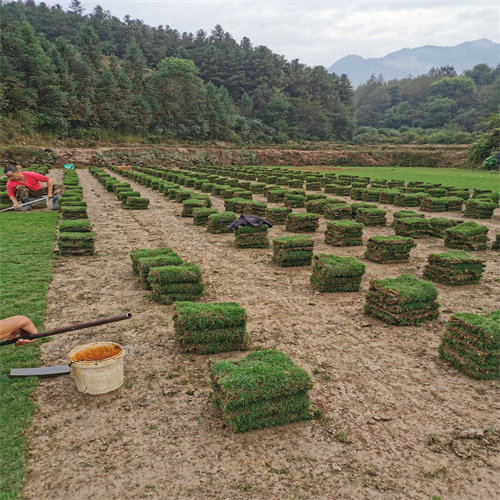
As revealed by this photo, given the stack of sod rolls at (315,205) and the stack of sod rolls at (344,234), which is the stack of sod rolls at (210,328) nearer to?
the stack of sod rolls at (344,234)

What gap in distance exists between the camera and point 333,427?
5438 millimetres

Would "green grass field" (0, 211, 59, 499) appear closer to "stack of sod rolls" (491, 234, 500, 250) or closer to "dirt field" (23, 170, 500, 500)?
"dirt field" (23, 170, 500, 500)

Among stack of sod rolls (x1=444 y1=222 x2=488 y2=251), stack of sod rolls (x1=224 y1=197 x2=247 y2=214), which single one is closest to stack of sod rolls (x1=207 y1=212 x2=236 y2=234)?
stack of sod rolls (x1=224 y1=197 x2=247 y2=214)

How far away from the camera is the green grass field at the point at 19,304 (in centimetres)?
472

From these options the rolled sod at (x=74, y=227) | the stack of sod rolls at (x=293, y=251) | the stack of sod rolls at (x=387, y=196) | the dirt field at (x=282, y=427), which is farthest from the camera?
the stack of sod rolls at (x=387, y=196)

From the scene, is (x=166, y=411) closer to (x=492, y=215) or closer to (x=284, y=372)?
(x=284, y=372)

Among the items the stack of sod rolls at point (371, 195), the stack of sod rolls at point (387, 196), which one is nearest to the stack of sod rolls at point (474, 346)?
the stack of sod rolls at point (387, 196)

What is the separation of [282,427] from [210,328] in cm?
246

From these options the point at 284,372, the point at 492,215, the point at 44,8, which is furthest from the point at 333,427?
the point at 44,8

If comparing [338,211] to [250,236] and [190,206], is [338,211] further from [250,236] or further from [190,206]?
[190,206]

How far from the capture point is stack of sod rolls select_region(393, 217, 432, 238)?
17719 mm

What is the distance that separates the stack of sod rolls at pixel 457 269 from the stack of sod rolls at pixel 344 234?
4.55 m

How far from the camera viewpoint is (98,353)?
6320mm

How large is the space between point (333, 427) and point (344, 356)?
211 centimetres
